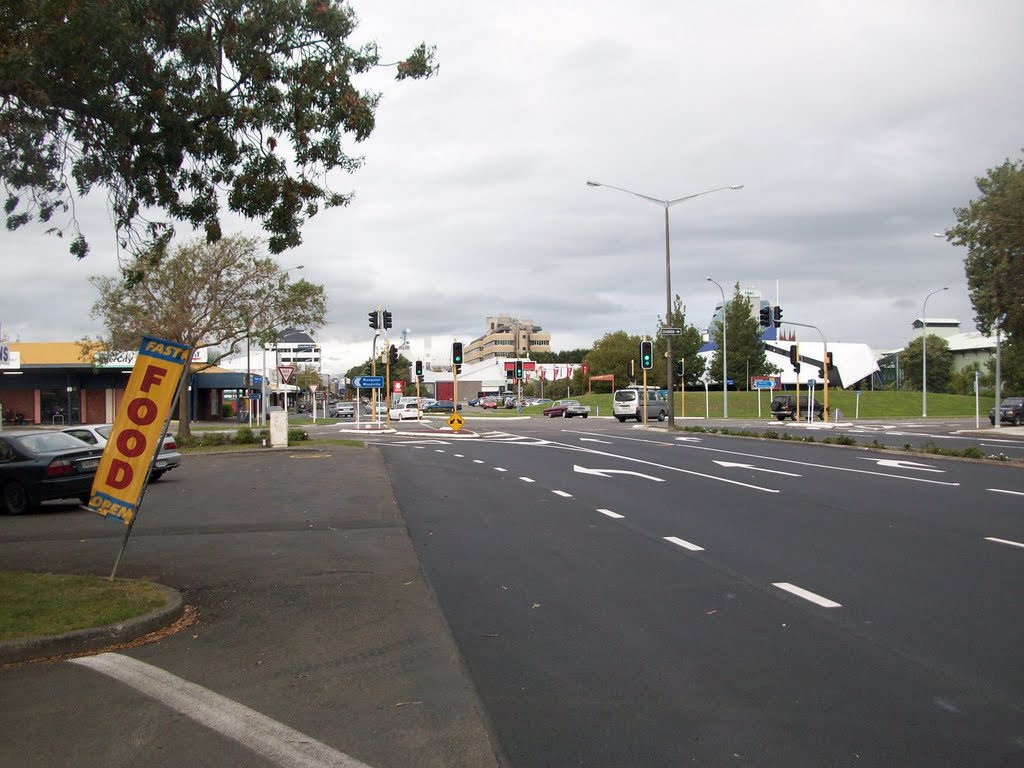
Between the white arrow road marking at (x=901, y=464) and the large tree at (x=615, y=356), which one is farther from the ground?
the large tree at (x=615, y=356)

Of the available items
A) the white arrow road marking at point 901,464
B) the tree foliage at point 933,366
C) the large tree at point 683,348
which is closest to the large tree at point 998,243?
the white arrow road marking at point 901,464

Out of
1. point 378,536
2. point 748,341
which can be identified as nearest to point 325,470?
point 378,536

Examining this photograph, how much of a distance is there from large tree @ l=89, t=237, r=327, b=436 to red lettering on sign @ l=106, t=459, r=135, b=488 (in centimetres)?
2286

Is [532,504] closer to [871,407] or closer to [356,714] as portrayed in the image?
[356,714]

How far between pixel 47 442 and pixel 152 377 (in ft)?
29.9

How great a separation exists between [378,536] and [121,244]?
15.9 ft

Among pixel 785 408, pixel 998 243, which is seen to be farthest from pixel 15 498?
pixel 785 408

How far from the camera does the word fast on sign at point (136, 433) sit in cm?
873

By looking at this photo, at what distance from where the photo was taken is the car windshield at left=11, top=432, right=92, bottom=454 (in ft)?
52.7

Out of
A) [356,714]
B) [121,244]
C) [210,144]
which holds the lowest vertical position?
[356,714]

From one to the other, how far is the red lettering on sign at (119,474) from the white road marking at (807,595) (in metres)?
6.18

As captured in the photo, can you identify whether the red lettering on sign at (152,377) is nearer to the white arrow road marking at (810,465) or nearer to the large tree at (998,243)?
the white arrow road marking at (810,465)

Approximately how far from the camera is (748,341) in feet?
288

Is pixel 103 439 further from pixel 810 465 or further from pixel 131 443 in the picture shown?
pixel 810 465
